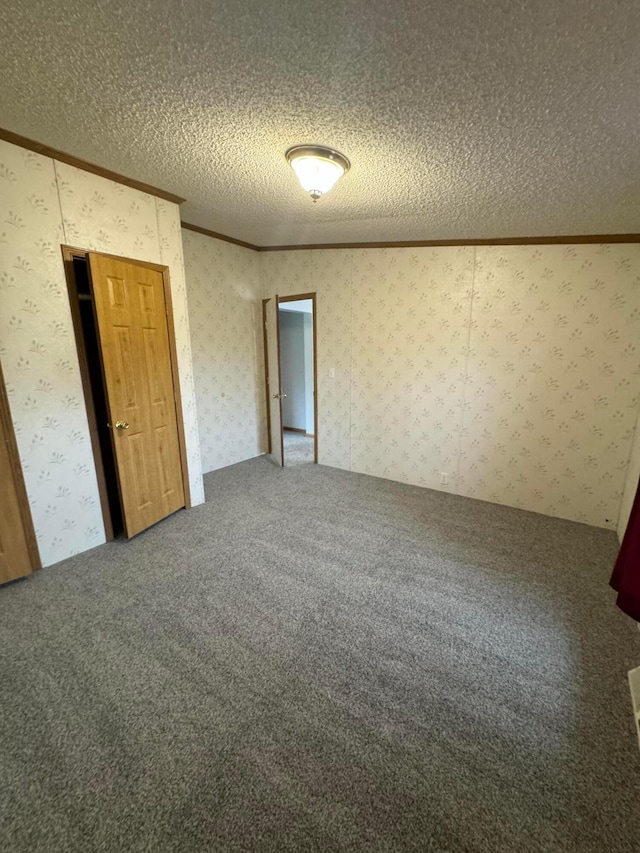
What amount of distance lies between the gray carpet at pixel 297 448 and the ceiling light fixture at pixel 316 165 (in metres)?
3.19

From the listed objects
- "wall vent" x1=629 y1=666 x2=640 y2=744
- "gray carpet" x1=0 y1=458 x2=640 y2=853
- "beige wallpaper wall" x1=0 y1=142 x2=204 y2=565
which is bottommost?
"gray carpet" x1=0 y1=458 x2=640 y2=853

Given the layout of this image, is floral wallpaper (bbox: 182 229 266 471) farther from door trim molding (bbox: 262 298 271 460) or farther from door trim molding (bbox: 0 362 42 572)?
door trim molding (bbox: 0 362 42 572)

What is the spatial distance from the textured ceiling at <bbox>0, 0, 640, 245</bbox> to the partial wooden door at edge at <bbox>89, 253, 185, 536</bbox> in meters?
0.73

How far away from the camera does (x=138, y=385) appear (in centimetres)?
270

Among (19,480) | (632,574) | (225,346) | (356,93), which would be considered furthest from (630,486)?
(19,480)

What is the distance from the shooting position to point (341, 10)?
1061mm

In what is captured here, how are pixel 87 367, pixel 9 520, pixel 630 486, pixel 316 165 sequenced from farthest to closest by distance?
pixel 630 486
pixel 87 367
pixel 9 520
pixel 316 165

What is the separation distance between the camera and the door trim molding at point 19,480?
6.98ft

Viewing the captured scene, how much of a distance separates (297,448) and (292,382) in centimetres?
146

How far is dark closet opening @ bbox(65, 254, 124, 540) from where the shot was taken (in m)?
2.41

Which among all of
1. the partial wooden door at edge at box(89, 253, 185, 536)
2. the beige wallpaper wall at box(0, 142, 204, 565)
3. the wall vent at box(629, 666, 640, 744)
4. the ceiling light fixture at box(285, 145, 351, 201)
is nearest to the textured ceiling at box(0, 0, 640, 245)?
the ceiling light fixture at box(285, 145, 351, 201)

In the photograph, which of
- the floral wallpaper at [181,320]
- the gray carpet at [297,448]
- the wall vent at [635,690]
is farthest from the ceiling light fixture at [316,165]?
the gray carpet at [297,448]

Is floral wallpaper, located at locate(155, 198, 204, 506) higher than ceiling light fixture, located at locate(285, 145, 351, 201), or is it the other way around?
ceiling light fixture, located at locate(285, 145, 351, 201)

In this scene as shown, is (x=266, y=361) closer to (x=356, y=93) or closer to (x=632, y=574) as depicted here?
(x=356, y=93)
